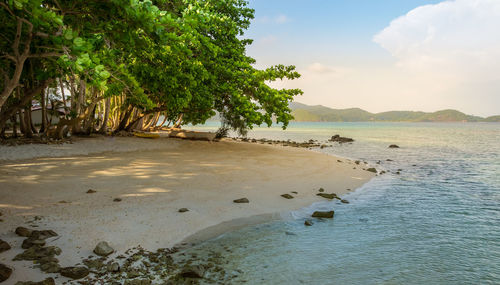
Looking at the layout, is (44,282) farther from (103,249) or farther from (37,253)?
(103,249)

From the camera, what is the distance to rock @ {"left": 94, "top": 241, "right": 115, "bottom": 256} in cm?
531

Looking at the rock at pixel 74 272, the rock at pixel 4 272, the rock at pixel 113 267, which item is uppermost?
the rock at pixel 4 272

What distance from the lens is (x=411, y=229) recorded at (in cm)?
783

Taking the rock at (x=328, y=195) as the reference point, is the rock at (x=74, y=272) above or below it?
above

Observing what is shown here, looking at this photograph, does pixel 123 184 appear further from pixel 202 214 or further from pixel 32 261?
pixel 32 261

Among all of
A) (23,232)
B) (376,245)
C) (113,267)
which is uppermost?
(23,232)

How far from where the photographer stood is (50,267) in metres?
4.70

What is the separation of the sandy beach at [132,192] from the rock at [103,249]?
16cm

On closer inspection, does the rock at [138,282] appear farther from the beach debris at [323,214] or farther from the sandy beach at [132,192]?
the beach debris at [323,214]

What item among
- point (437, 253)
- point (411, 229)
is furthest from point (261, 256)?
point (411, 229)

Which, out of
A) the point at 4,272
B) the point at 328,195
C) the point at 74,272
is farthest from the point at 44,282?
the point at 328,195

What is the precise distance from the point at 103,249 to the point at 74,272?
2.52 feet

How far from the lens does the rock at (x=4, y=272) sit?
428cm

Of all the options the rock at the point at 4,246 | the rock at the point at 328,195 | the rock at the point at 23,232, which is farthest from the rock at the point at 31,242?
the rock at the point at 328,195
